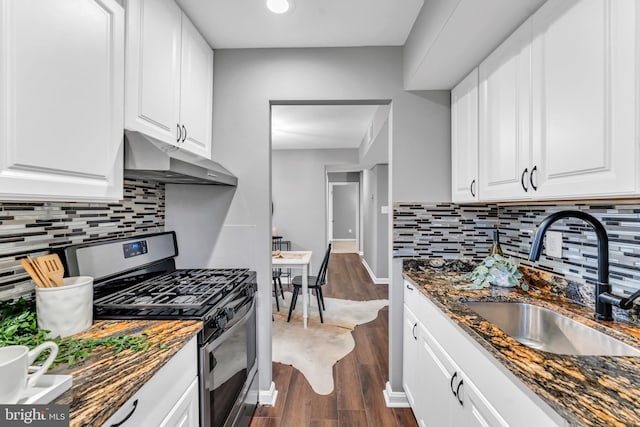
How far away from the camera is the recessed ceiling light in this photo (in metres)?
1.60

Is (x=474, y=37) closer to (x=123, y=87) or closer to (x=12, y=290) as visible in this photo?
(x=123, y=87)

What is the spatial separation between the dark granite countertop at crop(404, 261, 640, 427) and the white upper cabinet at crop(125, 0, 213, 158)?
1559 millimetres

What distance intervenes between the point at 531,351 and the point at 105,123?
1.61 m

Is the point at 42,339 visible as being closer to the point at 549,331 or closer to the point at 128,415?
the point at 128,415

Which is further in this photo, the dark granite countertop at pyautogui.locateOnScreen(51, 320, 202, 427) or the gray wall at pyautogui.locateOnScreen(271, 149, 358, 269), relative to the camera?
the gray wall at pyautogui.locateOnScreen(271, 149, 358, 269)

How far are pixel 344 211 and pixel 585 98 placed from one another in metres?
10.1

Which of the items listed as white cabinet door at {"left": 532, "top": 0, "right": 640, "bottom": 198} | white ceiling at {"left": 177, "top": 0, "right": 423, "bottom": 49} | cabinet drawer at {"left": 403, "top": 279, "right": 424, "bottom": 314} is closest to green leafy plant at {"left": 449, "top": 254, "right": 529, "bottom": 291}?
cabinet drawer at {"left": 403, "top": 279, "right": 424, "bottom": 314}

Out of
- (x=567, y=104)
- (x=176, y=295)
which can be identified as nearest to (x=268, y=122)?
(x=176, y=295)

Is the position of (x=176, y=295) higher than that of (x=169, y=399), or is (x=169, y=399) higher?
(x=176, y=295)

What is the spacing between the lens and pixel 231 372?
1.49m

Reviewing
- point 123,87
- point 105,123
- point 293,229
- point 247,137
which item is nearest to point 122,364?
point 105,123

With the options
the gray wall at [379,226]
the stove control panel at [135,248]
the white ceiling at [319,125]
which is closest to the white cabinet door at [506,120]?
the white ceiling at [319,125]

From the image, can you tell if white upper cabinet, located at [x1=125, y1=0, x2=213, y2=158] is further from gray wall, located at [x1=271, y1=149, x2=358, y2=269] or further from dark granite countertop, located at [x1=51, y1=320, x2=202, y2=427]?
gray wall, located at [x1=271, y1=149, x2=358, y2=269]

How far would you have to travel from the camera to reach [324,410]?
6.56 feet
